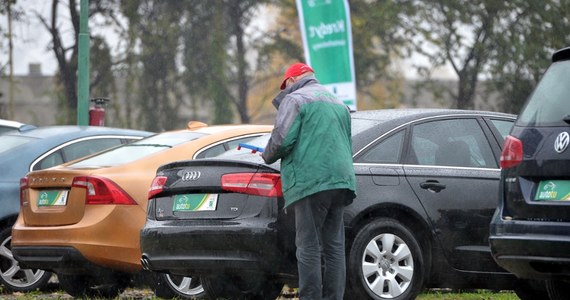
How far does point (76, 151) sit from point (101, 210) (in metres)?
1.92

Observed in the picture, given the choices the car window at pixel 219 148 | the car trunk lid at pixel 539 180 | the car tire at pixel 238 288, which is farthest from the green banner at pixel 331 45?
the car trunk lid at pixel 539 180

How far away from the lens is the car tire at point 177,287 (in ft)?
31.1

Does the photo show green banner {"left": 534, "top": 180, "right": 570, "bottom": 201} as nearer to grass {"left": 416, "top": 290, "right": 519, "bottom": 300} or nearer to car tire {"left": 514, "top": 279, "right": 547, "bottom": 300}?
car tire {"left": 514, "top": 279, "right": 547, "bottom": 300}

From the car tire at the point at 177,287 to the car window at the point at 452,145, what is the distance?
2235 millimetres

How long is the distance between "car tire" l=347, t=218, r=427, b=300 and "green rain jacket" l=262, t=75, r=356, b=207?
47 centimetres

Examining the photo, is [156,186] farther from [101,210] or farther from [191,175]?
[101,210]

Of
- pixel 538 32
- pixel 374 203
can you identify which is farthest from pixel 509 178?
pixel 538 32

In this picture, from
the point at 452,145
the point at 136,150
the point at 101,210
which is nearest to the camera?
the point at 452,145

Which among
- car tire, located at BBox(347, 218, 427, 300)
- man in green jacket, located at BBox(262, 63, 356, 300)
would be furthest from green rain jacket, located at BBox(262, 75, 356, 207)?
car tire, located at BBox(347, 218, 427, 300)

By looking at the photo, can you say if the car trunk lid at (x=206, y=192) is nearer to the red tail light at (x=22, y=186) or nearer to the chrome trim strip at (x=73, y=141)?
the red tail light at (x=22, y=186)

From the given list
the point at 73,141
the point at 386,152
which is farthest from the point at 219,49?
the point at 386,152

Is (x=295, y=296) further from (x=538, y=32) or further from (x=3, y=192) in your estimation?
(x=538, y=32)

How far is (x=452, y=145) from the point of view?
8.55 meters

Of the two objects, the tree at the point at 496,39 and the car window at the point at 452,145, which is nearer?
the car window at the point at 452,145
